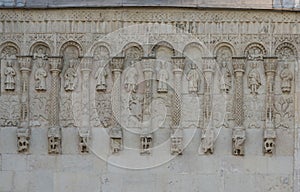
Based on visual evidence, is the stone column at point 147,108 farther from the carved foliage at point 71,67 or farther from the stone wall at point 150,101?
the carved foliage at point 71,67

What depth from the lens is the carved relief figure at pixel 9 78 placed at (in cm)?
1074

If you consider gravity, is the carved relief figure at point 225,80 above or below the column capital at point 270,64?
below

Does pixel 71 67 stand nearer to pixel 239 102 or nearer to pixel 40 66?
pixel 40 66

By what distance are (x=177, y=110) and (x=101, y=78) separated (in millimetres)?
1001

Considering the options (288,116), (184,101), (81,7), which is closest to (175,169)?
(184,101)

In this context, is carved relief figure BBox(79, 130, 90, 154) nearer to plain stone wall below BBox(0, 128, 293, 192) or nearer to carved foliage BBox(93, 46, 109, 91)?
plain stone wall below BBox(0, 128, 293, 192)

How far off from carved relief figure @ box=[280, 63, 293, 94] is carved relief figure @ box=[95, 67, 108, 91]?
214 cm

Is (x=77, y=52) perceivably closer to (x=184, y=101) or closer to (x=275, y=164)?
(x=184, y=101)

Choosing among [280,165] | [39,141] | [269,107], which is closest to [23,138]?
[39,141]

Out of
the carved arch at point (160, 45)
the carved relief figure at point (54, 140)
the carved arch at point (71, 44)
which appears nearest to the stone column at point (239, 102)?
the carved arch at point (160, 45)

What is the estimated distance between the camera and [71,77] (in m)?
10.8

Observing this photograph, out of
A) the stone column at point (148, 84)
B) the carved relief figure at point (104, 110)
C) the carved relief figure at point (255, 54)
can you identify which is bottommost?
the carved relief figure at point (104, 110)

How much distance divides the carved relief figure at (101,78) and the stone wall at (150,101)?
0.5 inches

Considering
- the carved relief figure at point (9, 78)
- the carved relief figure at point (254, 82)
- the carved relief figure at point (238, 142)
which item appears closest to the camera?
the carved relief figure at point (238, 142)
